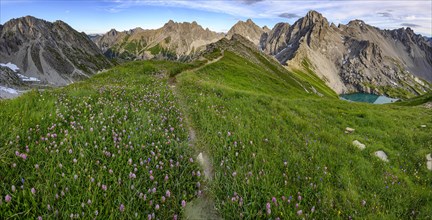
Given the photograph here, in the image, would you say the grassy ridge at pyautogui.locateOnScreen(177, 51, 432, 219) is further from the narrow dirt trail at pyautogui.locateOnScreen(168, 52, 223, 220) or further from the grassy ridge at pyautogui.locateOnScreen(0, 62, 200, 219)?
the grassy ridge at pyautogui.locateOnScreen(0, 62, 200, 219)

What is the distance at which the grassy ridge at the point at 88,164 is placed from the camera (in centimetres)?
482

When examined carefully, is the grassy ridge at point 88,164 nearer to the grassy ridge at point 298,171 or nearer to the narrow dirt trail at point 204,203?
the narrow dirt trail at point 204,203

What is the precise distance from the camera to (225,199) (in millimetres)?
6191

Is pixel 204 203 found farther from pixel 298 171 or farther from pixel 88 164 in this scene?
pixel 298 171

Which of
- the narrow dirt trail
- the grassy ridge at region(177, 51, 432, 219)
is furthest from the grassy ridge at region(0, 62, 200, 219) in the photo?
the grassy ridge at region(177, 51, 432, 219)

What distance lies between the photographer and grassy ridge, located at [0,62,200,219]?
15.8ft

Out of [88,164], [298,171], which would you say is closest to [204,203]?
[88,164]

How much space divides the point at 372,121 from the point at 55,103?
20.0 metres

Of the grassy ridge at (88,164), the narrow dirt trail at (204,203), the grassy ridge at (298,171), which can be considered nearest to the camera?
the grassy ridge at (88,164)

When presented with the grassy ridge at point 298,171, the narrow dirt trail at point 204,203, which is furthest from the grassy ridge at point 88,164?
the grassy ridge at point 298,171

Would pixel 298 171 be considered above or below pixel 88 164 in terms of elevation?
below

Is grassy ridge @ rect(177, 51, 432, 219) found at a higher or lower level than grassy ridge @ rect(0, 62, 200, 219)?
lower

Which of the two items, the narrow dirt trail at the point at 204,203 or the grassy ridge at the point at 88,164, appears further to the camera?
the narrow dirt trail at the point at 204,203

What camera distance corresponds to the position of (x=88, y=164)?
5762 mm
